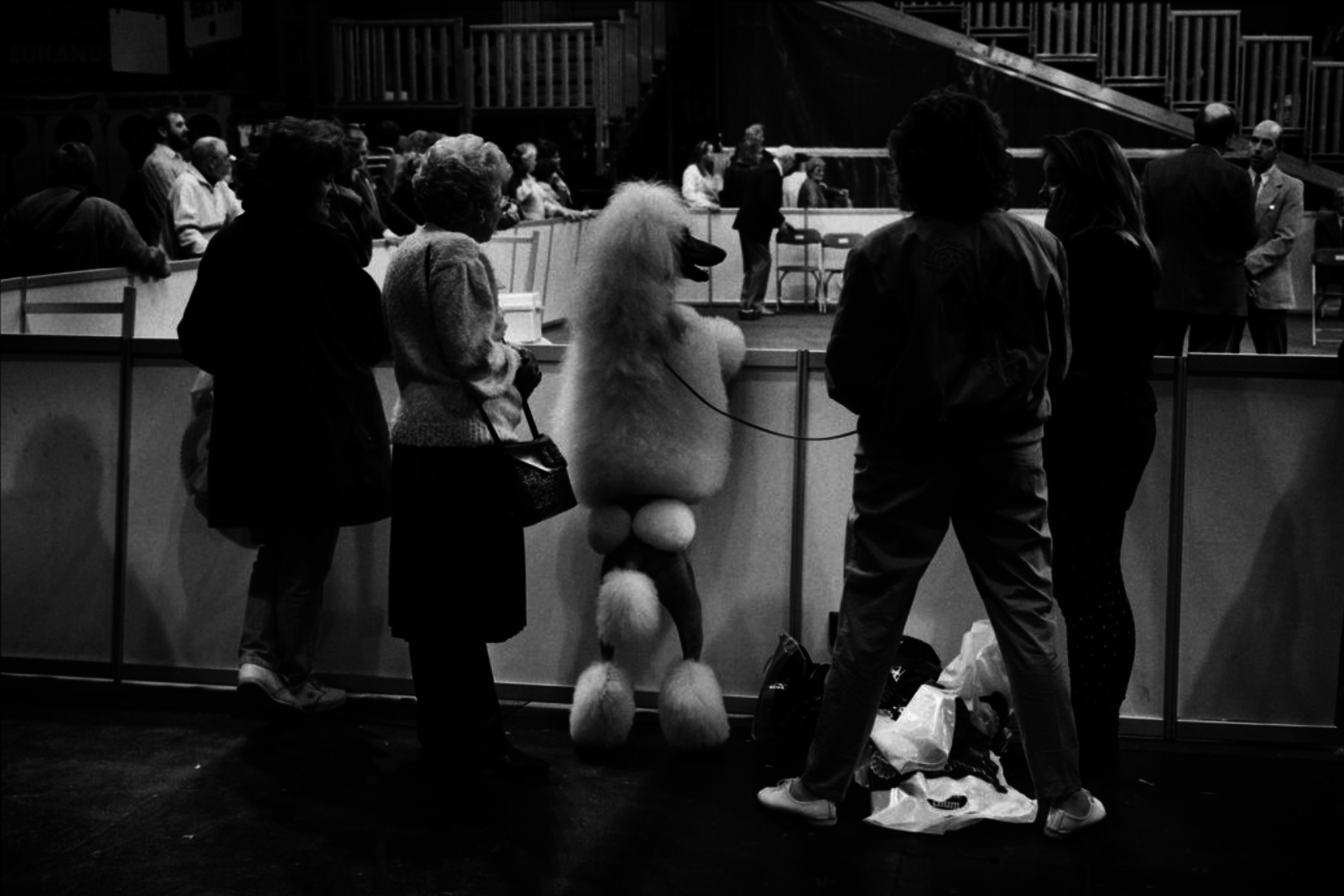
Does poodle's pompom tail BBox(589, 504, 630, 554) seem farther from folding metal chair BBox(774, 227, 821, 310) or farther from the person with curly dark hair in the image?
folding metal chair BBox(774, 227, 821, 310)

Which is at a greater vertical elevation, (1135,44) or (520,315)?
(1135,44)

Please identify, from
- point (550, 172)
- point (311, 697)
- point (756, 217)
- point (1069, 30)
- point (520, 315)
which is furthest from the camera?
point (1069, 30)

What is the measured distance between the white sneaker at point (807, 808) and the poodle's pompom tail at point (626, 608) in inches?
25.0

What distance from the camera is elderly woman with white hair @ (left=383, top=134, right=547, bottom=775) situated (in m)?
4.21

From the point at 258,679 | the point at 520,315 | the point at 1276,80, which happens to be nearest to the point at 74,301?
the point at 520,315

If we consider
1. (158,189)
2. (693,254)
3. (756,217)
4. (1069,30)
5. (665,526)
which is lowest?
(665,526)

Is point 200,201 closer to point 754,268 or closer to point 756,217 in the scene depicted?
point 756,217

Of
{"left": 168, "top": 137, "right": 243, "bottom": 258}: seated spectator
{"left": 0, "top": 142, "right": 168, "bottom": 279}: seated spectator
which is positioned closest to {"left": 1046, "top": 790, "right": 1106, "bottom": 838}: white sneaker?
{"left": 0, "top": 142, "right": 168, "bottom": 279}: seated spectator

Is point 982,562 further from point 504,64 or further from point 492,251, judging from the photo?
point 504,64

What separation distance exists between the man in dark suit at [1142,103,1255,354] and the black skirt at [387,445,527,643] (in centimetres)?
357

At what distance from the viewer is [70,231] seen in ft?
26.0

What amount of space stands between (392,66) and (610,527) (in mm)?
15982

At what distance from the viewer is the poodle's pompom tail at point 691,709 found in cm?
455

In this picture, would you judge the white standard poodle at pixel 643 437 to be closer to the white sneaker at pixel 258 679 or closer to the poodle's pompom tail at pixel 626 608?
the poodle's pompom tail at pixel 626 608
